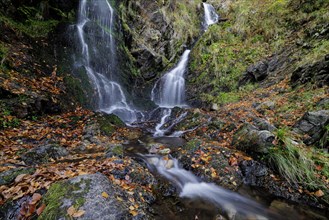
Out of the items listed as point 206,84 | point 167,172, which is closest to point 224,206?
point 167,172

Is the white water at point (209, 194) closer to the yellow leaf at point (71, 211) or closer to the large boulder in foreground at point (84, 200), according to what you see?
the large boulder in foreground at point (84, 200)

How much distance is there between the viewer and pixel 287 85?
860 centimetres

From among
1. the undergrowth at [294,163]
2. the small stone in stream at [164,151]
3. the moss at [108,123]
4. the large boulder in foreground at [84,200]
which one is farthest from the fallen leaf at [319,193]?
the moss at [108,123]

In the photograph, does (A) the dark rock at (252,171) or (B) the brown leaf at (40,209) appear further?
(A) the dark rock at (252,171)

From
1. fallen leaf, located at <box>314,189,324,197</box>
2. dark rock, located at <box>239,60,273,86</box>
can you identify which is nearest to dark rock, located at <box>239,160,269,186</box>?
fallen leaf, located at <box>314,189,324,197</box>

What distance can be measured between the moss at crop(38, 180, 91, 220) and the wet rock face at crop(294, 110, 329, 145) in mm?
4962

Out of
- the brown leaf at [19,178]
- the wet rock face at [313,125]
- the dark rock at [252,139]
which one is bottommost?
the brown leaf at [19,178]

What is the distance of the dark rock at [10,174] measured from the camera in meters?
2.71

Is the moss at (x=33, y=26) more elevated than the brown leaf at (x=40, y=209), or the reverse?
the moss at (x=33, y=26)

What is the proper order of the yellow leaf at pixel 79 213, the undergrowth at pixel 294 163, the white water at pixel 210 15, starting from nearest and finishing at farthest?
the yellow leaf at pixel 79 213 → the undergrowth at pixel 294 163 → the white water at pixel 210 15

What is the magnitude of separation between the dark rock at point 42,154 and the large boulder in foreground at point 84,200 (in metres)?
1.89

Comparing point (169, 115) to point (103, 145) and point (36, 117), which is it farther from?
point (36, 117)

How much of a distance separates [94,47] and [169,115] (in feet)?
18.3

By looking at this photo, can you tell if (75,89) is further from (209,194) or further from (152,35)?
(152,35)
